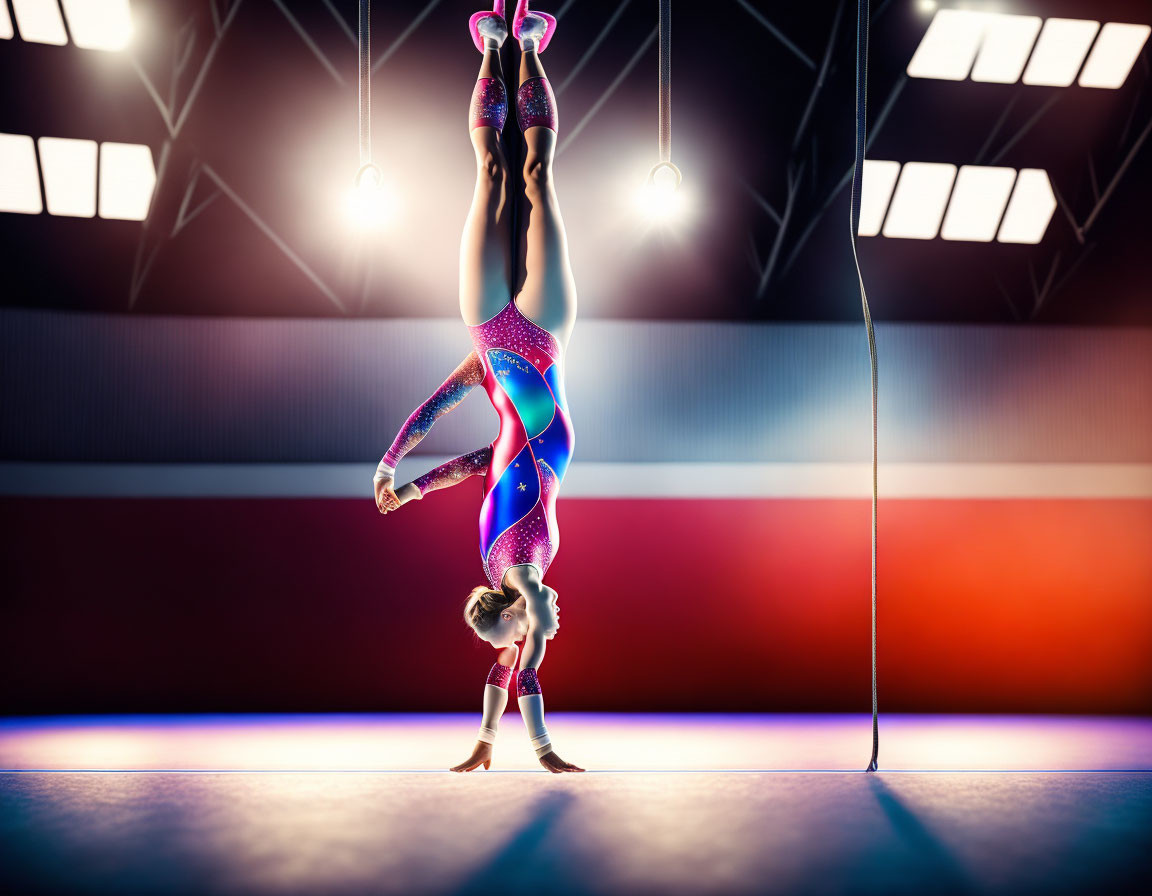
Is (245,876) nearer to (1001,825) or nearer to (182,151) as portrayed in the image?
(1001,825)

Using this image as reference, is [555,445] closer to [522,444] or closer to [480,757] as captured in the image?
[522,444]

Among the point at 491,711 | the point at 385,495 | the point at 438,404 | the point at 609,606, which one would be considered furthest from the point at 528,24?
the point at 609,606

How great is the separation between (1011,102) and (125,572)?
19.3 feet

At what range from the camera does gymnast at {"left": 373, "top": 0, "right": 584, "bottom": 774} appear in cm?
310

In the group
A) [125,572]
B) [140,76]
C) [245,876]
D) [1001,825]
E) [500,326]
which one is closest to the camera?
[245,876]

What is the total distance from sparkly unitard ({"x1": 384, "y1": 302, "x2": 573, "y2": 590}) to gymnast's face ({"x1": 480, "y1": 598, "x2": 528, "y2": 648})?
107 millimetres

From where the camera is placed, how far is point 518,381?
10.2 feet

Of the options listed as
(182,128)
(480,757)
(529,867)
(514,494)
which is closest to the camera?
(529,867)

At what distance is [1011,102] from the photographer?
4.91 m

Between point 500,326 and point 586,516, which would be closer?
point 500,326

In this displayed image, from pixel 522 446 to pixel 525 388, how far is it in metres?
0.22

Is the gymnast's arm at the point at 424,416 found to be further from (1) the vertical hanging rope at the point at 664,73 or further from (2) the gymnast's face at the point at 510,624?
(1) the vertical hanging rope at the point at 664,73

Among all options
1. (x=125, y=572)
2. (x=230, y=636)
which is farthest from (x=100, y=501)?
(x=230, y=636)

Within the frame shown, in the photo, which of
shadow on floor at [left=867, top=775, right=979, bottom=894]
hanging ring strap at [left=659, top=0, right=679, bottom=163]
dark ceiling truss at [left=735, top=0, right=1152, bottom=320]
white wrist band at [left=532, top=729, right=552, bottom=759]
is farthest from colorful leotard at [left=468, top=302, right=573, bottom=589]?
dark ceiling truss at [left=735, top=0, right=1152, bottom=320]
